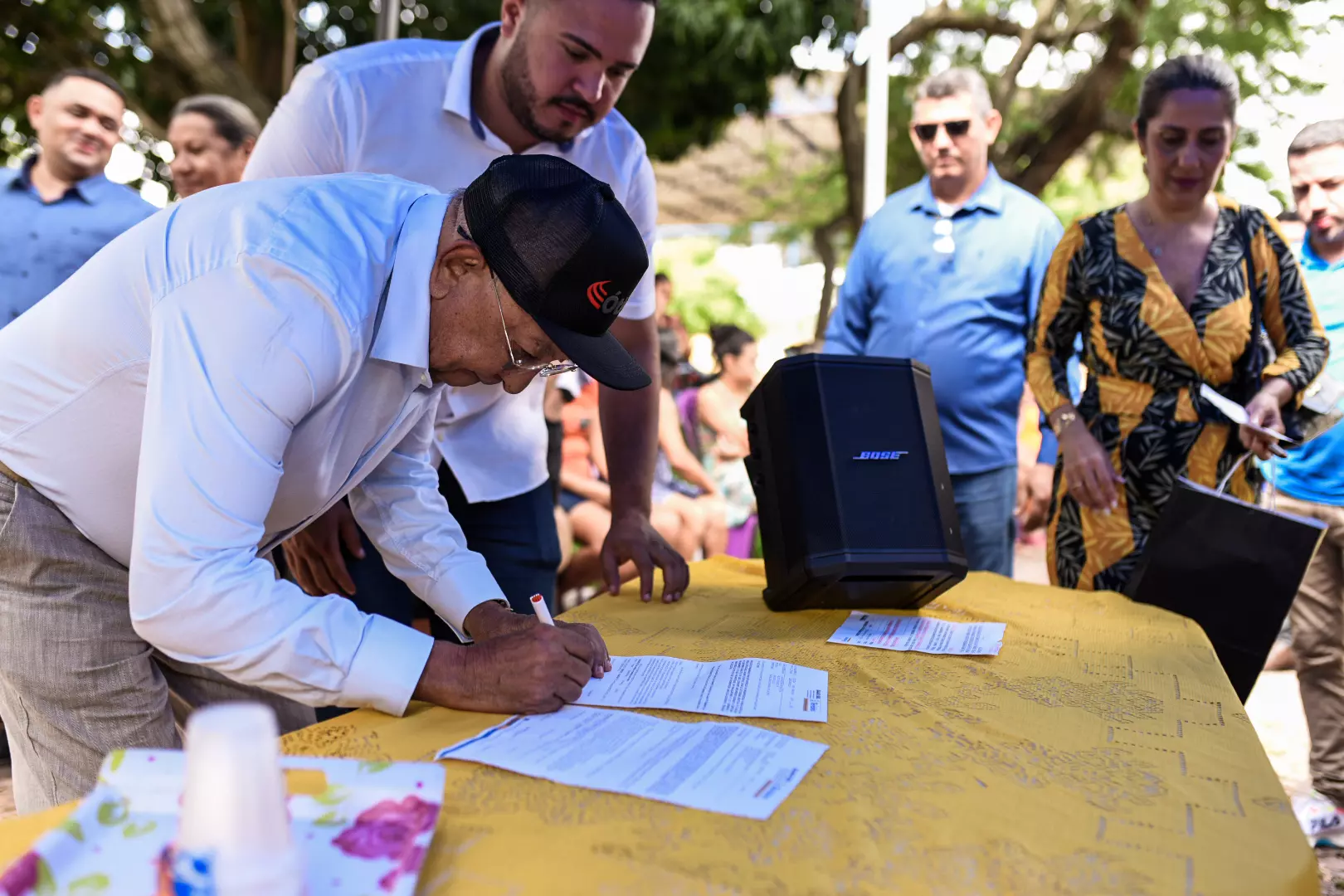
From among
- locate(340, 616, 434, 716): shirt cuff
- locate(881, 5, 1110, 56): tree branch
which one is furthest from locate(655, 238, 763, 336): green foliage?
locate(340, 616, 434, 716): shirt cuff

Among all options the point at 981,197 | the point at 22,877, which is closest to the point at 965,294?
the point at 981,197

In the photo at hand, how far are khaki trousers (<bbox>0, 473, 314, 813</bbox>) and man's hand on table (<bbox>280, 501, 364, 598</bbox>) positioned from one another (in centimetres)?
65

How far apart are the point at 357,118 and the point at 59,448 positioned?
1.08 meters

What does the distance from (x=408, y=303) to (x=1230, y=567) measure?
5.86ft

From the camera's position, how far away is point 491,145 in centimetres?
243

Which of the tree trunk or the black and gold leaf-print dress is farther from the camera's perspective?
the tree trunk

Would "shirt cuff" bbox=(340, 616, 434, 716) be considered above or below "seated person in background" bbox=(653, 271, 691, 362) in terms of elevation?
above

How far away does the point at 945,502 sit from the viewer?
2.26 m

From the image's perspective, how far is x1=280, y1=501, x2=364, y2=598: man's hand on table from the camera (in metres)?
2.31

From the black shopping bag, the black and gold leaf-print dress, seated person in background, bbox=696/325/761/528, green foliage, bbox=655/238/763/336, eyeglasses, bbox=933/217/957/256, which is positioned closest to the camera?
the black shopping bag

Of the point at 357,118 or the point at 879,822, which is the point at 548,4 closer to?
the point at 357,118

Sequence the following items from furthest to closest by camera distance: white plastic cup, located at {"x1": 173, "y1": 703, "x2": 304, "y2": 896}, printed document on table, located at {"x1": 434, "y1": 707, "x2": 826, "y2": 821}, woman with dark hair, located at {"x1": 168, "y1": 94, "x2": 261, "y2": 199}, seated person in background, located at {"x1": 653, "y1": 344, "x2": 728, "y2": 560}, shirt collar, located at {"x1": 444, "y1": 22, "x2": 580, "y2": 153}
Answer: seated person in background, located at {"x1": 653, "y1": 344, "x2": 728, "y2": 560}, woman with dark hair, located at {"x1": 168, "y1": 94, "x2": 261, "y2": 199}, shirt collar, located at {"x1": 444, "y1": 22, "x2": 580, "y2": 153}, printed document on table, located at {"x1": 434, "y1": 707, "x2": 826, "y2": 821}, white plastic cup, located at {"x1": 173, "y1": 703, "x2": 304, "y2": 896}

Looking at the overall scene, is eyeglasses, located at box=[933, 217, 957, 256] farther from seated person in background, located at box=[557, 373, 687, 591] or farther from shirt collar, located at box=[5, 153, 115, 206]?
shirt collar, located at box=[5, 153, 115, 206]

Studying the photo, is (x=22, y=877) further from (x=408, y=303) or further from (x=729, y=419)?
(x=729, y=419)
